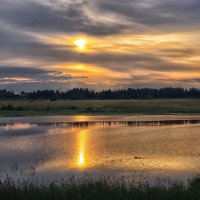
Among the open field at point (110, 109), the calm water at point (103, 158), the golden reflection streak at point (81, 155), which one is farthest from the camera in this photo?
the open field at point (110, 109)

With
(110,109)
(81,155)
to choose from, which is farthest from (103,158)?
(110,109)

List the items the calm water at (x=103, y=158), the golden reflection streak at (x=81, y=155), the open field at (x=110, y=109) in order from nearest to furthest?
the calm water at (x=103, y=158) → the golden reflection streak at (x=81, y=155) → the open field at (x=110, y=109)

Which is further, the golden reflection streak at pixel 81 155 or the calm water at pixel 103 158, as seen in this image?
the golden reflection streak at pixel 81 155

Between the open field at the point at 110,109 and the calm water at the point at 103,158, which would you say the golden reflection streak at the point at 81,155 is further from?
the open field at the point at 110,109

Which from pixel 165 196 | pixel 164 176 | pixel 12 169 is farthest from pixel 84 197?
pixel 12 169

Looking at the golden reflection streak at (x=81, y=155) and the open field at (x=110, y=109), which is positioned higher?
the open field at (x=110, y=109)

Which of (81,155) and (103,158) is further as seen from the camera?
A: (81,155)

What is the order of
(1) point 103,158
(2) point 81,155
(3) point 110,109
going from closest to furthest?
(1) point 103,158 < (2) point 81,155 < (3) point 110,109

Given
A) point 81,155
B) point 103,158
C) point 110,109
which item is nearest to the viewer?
point 103,158

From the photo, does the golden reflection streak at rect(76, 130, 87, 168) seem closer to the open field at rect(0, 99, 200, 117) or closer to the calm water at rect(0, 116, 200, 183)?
the calm water at rect(0, 116, 200, 183)

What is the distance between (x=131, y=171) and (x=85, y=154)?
311 inches

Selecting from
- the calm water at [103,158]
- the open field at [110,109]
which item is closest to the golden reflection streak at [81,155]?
the calm water at [103,158]

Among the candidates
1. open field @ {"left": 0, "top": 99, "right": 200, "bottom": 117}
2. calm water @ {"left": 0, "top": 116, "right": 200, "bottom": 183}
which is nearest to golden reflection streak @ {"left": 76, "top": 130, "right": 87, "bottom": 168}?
calm water @ {"left": 0, "top": 116, "right": 200, "bottom": 183}

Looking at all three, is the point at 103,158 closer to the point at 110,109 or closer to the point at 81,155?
the point at 81,155
